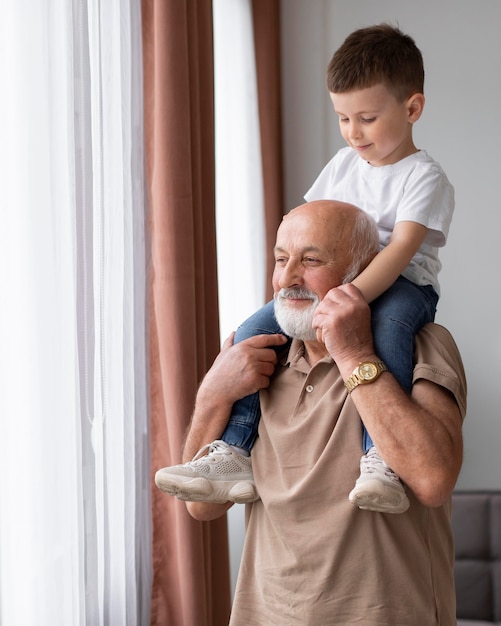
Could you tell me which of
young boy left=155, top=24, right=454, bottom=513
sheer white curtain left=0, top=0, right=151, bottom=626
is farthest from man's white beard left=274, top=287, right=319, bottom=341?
sheer white curtain left=0, top=0, right=151, bottom=626

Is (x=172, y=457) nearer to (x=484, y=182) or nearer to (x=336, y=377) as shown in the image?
(x=336, y=377)

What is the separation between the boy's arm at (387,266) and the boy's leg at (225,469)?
0.32 meters

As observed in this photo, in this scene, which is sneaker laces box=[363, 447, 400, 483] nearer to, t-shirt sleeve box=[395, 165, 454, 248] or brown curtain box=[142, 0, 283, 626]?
t-shirt sleeve box=[395, 165, 454, 248]

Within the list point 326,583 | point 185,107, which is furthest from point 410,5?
point 326,583

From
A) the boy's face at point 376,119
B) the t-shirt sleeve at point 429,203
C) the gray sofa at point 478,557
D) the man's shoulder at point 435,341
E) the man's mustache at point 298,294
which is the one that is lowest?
the gray sofa at point 478,557

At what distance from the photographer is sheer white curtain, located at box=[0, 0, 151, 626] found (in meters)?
1.91

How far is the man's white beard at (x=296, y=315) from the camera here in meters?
1.64

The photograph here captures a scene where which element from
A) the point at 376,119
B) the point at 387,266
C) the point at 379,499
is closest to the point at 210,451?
the point at 379,499

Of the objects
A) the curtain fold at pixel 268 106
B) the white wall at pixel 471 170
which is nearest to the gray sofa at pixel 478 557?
the white wall at pixel 471 170

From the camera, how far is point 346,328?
1.55 metres

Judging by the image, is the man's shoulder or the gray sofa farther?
the gray sofa

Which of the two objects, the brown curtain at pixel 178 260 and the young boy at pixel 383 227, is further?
the brown curtain at pixel 178 260

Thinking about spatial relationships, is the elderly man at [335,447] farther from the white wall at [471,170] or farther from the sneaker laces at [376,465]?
the white wall at [471,170]

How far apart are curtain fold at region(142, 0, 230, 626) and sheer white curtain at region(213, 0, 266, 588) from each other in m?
0.60
